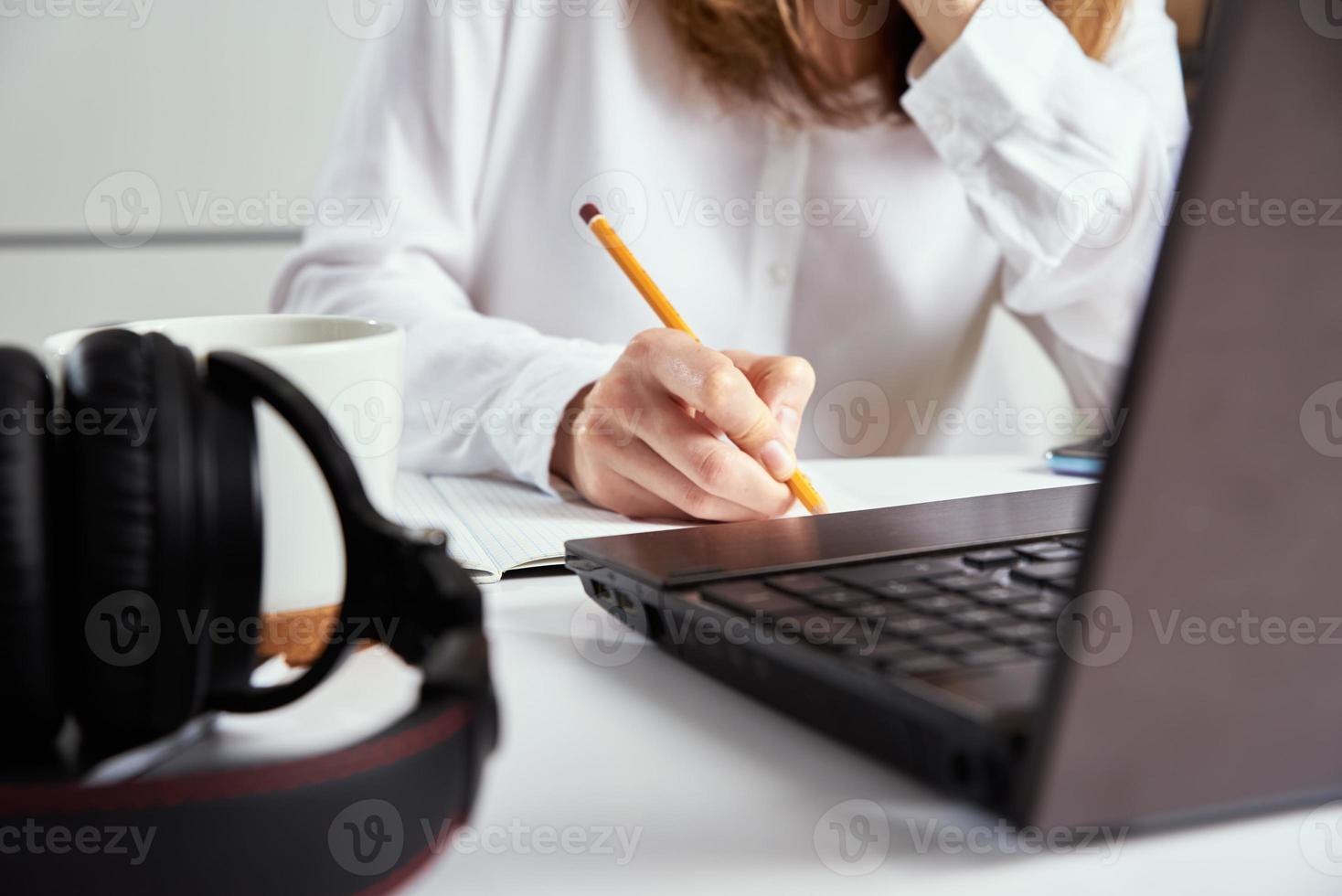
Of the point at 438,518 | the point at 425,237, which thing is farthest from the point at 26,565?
the point at 425,237

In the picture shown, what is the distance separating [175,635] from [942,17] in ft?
2.22

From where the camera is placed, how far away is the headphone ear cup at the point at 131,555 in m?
0.21

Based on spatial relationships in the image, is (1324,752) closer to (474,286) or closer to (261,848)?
(261,848)

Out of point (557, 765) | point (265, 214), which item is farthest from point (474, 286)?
point (265, 214)

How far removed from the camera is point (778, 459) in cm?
48

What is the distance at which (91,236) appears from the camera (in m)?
1.65

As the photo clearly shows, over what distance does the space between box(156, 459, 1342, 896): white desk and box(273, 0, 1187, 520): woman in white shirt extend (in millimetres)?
349

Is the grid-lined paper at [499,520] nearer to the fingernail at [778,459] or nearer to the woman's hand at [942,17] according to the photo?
the fingernail at [778,459]

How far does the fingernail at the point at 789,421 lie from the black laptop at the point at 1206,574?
0.26 m

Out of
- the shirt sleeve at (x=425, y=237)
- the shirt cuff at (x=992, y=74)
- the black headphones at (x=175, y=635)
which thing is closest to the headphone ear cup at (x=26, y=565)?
the black headphones at (x=175, y=635)

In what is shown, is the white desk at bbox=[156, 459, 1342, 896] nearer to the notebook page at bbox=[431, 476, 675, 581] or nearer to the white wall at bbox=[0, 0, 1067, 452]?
the notebook page at bbox=[431, 476, 675, 581]

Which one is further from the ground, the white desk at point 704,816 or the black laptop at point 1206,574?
the black laptop at point 1206,574

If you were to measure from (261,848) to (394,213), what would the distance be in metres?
0.67

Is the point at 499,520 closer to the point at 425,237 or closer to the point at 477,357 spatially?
the point at 477,357
